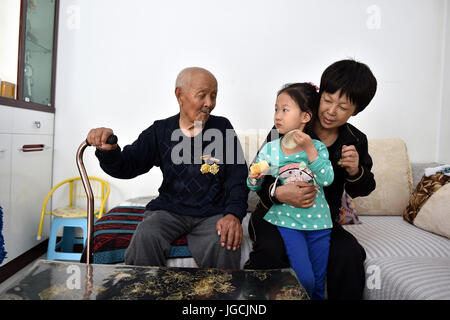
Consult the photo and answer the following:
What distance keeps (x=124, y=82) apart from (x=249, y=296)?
7.07 ft

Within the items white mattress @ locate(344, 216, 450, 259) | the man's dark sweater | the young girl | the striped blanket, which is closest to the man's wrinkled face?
the man's dark sweater

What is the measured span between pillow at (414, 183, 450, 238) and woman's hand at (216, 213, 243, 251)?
43.5 inches

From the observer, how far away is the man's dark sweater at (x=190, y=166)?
1.46 m

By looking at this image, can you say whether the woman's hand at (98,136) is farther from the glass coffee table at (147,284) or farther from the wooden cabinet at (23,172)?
the wooden cabinet at (23,172)

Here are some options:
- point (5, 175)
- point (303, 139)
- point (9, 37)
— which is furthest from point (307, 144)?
point (9, 37)

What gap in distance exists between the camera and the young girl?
1.25m

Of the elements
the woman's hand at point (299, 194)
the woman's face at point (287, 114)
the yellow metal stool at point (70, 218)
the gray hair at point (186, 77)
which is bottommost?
the yellow metal stool at point (70, 218)

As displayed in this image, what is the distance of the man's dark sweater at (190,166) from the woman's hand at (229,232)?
0.43 feet

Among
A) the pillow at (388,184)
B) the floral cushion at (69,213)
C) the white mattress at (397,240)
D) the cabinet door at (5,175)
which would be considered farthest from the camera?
the floral cushion at (69,213)

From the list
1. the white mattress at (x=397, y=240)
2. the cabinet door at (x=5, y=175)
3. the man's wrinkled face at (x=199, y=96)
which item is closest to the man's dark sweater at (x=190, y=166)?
the man's wrinkled face at (x=199, y=96)

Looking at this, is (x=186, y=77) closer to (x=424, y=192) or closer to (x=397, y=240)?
(x=397, y=240)

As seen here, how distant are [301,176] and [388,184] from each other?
1.07m

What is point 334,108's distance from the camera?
1.32m

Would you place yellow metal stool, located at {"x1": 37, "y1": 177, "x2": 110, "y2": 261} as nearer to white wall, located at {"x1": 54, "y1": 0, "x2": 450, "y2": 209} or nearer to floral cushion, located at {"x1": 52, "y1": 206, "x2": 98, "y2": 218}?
floral cushion, located at {"x1": 52, "y1": 206, "x2": 98, "y2": 218}
